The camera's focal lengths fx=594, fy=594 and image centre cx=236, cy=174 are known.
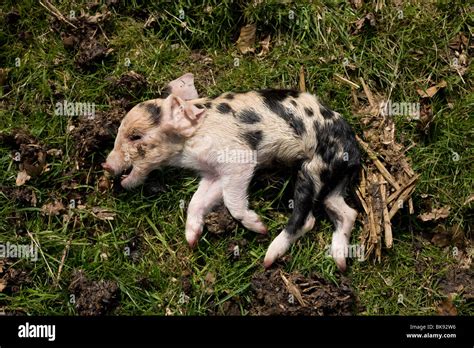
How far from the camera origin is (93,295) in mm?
6246

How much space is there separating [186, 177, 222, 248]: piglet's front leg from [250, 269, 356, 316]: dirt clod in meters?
0.80

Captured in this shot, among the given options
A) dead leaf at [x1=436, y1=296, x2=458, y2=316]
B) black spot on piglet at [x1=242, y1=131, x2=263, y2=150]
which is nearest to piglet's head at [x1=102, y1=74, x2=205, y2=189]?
black spot on piglet at [x1=242, y1=131, x2=263, y2=150]

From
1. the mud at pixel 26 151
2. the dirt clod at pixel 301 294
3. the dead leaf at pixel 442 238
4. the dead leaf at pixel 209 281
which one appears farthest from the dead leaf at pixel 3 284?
the dead leaf at pixel 442 238

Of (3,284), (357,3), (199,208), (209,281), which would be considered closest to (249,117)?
(199,208)

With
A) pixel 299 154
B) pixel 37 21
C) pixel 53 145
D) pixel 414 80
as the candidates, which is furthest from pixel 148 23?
pixel 414 80

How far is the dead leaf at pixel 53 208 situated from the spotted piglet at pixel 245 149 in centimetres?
76

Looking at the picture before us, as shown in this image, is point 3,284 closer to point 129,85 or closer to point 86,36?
point 129,85

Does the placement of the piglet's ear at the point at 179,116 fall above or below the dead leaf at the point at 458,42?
below

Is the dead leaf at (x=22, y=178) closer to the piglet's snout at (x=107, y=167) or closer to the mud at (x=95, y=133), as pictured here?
the mud at (x=95, y=133)

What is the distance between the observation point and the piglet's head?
630cm

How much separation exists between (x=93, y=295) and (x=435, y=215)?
391cm

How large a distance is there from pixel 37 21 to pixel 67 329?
3.66 meters

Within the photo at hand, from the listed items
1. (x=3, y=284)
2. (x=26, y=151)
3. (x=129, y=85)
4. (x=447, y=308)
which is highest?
(x=129, y=85)

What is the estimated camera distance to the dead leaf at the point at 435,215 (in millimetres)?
6805
